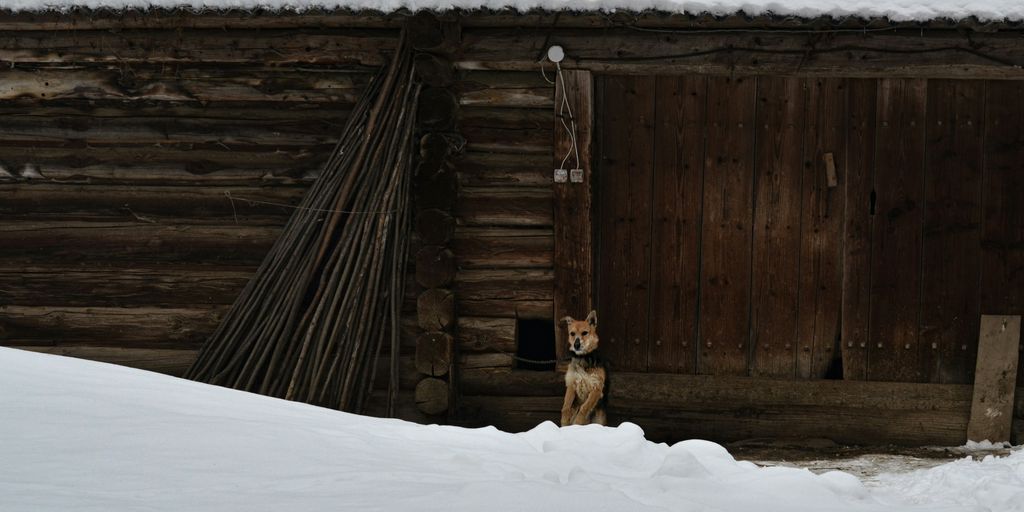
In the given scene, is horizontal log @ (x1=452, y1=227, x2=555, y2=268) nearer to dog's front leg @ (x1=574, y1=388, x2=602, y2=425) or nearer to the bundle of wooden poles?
the bundle of wooden poles

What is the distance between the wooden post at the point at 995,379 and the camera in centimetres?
739

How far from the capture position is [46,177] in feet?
25.9

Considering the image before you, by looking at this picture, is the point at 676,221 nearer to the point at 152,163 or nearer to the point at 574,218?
the point at 574,218

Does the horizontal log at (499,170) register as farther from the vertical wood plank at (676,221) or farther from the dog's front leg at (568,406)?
the dog's front leg at (568,406)

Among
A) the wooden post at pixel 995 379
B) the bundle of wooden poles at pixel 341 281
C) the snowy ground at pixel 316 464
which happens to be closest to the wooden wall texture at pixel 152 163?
the bundle of wooden poles at pixel 341 281

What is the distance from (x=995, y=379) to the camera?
7406 millimetres

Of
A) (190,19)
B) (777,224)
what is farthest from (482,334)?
(190,19)

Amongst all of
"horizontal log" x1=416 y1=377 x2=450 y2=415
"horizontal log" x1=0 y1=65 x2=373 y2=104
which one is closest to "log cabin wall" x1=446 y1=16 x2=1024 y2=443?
"horizontal log" x1=416 y1=377 x2=450 y2=415

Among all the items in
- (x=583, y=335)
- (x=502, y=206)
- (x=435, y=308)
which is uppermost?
(x=502, y=206)

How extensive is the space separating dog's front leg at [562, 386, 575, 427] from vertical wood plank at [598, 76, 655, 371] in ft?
2.25

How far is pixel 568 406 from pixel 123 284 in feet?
12.1

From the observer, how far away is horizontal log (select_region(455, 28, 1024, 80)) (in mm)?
7215

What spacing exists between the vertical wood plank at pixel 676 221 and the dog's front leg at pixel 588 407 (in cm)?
77

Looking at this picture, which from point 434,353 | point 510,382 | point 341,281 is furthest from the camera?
point 510,382
